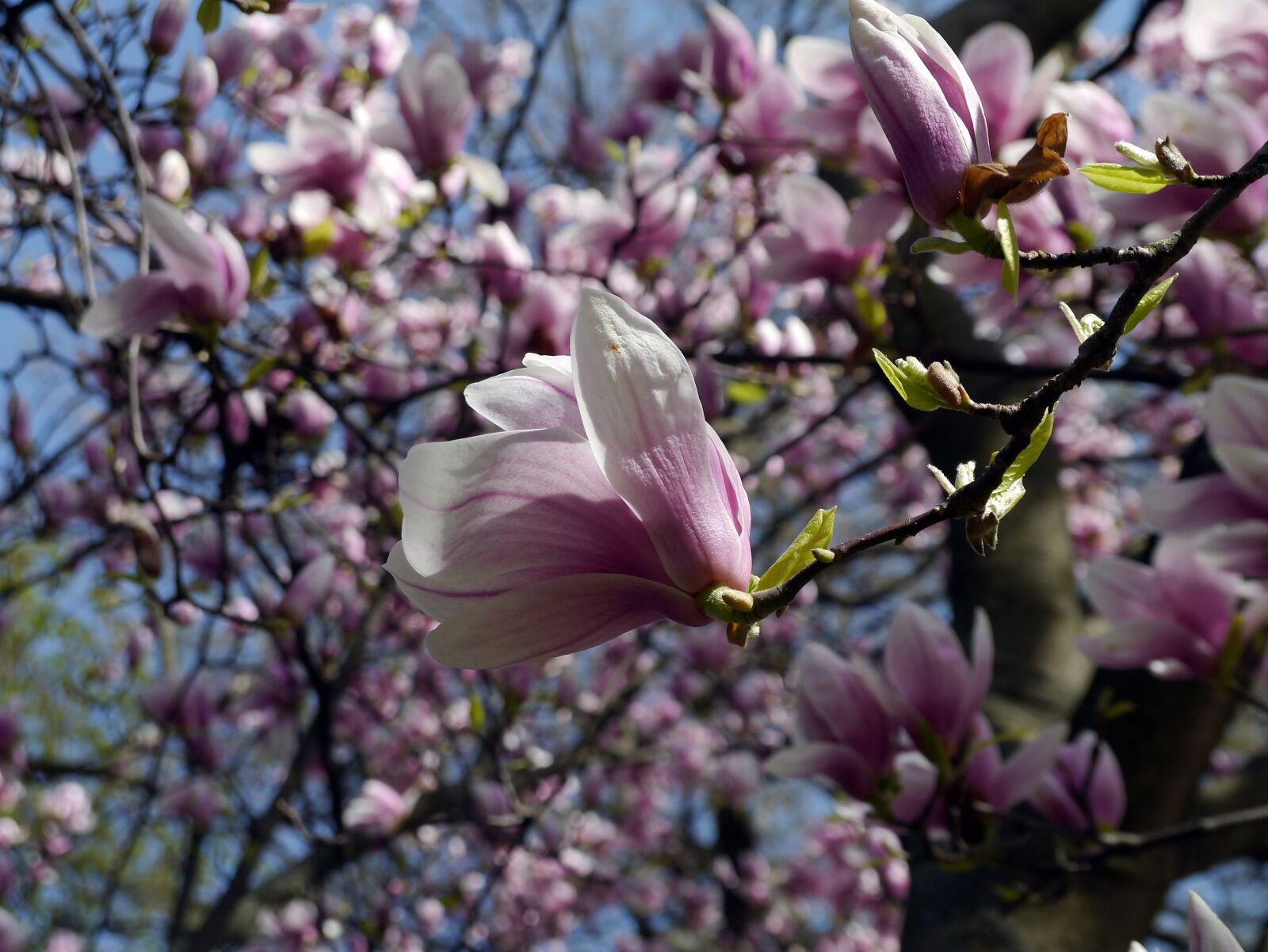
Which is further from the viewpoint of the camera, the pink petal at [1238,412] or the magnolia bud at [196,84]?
the magnolia bud at [196,84]

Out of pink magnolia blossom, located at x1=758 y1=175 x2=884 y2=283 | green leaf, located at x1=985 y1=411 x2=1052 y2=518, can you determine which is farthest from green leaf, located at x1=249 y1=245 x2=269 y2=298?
green leaf, located at x1=985 y1=411 x2=1052 y2=518

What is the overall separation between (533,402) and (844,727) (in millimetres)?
652

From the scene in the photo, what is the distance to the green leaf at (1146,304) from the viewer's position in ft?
1.81

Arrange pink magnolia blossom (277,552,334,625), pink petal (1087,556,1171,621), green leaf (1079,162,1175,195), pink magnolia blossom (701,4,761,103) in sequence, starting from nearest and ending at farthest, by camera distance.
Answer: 1. green leaf (1079,162,1175,195)
2. pink petal (1087,556,1171,621)
3. pink magnolia blossom (277,552,334,625)
4. pink magnolia blossom (701,4,761,103)

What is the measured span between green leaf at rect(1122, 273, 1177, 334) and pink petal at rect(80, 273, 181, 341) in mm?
1077

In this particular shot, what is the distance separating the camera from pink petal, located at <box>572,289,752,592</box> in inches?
22.3

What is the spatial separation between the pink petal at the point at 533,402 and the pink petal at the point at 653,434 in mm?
46

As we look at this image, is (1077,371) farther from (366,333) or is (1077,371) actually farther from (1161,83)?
(1161,83)

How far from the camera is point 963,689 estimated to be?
1.12 m

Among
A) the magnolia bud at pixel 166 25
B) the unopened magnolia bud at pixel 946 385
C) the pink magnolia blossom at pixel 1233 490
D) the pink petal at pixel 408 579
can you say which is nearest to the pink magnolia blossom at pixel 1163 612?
the pink magnolia blossom at pixel 1233 490

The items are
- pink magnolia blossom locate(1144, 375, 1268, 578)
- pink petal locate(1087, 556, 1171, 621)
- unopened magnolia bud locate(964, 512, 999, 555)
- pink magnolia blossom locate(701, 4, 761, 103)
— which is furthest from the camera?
pink magnolia blossom locate(701, 4, 761, 103)

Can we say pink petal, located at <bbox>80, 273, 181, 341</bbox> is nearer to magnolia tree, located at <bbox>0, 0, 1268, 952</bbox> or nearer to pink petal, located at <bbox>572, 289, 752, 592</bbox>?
magnolia tree, located at <bbox>0, 0, 1268, 952</bbox>

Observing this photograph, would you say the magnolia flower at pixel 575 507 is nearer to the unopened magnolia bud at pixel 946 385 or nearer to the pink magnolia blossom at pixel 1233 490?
the unopened magnolia bud at pixel 946 385

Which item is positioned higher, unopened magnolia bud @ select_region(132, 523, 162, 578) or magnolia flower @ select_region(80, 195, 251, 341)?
magnolia flower @ select_region(80, 195, 251, 341)
